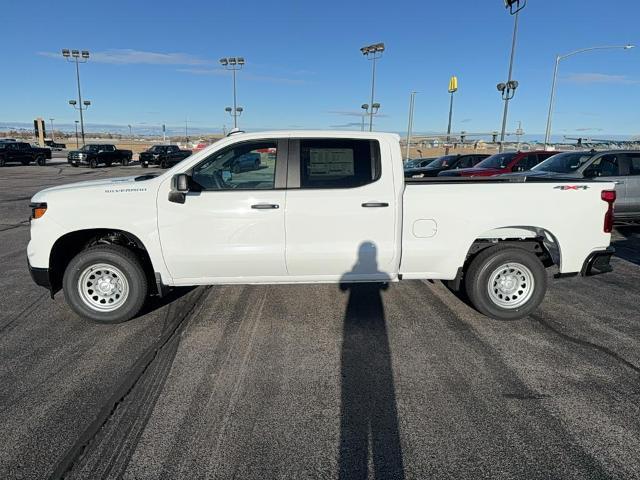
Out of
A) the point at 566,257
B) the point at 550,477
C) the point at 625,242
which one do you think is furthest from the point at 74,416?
the point at 625,242

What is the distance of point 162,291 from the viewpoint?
4.48 meters

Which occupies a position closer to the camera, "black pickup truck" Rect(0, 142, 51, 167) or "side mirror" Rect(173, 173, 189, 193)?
"side mirror" Rect(173, 173, 189, 193)

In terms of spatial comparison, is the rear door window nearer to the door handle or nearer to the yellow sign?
the door handle

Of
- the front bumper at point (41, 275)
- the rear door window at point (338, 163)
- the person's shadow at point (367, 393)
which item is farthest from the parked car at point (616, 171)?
the front bumper at point (41, 275)

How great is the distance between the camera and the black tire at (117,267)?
4383 mm

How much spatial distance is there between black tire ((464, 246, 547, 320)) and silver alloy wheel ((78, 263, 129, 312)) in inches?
145

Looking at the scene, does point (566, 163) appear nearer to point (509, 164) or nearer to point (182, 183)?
point (509, 164)

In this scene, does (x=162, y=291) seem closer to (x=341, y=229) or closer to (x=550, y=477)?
(x=341, y=229)

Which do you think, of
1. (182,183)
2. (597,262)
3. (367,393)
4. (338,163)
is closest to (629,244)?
(597,262)

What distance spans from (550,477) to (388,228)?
250 cm

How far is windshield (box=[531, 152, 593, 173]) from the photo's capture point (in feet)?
31.2

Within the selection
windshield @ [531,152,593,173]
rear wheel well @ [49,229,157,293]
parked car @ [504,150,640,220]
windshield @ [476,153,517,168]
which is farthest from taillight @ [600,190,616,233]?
windshield @ [476,153,517,168]

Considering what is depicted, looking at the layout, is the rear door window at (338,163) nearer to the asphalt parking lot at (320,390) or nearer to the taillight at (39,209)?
the asphalt parking lot at (320,390)

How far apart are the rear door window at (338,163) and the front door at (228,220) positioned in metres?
0.25
